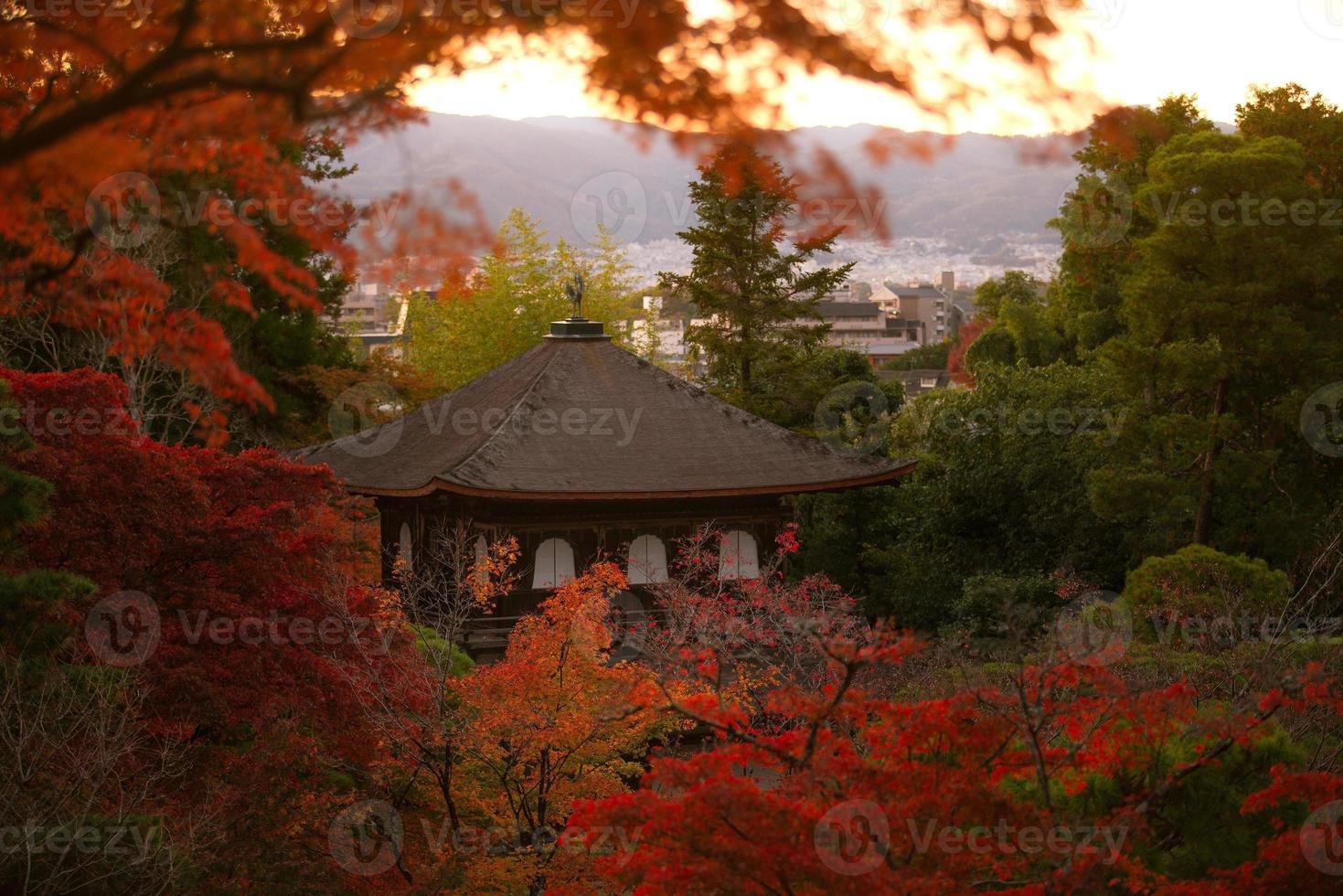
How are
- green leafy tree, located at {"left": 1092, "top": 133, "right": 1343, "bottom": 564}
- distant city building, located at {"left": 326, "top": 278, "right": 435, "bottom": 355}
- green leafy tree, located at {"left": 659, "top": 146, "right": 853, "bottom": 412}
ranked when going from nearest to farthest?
1. green leafy tree, located at {"left": 1092, "top": 133, "right": 1343, "bottom": 564}
2. distant city building, located at {"left": 326, "top": 278, "right": 435, "bottom": 355}
3. green leafy tree, located at {"left": 659, "top": 146, "right": 853, "bottom": 412}

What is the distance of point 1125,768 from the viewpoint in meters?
7.73

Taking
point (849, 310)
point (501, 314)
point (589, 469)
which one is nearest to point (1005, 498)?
point (589, 469)

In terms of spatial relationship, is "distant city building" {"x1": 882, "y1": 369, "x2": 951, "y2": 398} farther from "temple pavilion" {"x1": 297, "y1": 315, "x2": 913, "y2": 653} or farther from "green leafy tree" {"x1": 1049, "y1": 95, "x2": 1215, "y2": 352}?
"temple pavilion" {"x1": 297, "y1": 315, "x2": 913, "y2": 653}

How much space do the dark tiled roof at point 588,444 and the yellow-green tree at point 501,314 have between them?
15.5m

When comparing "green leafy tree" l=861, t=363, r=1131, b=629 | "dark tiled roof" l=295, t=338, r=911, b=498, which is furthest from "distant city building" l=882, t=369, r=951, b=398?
"dark tiled roof" l=295, t=338, r=911, b=498

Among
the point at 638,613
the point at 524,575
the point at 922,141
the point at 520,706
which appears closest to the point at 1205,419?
the point at 638,613

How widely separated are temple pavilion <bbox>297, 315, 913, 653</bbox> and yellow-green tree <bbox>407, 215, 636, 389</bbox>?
52.5ft

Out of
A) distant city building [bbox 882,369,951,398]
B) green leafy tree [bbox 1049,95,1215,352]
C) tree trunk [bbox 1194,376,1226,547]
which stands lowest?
distant city building [bbox 882,369,951,398]

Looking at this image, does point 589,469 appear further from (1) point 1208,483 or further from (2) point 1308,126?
(2) point 1308,126

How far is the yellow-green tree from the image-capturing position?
1639 inches

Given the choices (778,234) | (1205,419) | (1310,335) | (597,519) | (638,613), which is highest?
(778,234)

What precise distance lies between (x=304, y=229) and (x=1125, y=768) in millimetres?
5913

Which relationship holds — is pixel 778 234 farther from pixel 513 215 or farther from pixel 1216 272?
pixel 513 215

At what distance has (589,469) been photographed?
21.2 meters
